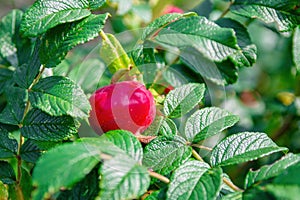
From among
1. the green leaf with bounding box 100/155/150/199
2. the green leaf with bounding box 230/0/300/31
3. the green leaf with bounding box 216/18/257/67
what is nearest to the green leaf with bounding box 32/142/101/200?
the green leaf with bounding box 100/155/150/199

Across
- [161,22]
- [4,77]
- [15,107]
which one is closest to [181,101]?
[161,22]

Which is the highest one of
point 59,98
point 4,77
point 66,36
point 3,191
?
point 66,36

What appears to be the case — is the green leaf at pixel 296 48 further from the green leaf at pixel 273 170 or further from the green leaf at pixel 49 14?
the green leaf at pixel 49 14

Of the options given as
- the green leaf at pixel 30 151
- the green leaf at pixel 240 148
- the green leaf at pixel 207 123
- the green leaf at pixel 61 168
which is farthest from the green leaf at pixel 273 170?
the green leaf at pixel 30 151

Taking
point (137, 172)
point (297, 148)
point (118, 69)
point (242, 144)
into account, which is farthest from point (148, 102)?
point (297, 148)

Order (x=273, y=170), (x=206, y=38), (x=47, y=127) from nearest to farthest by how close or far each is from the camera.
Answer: (x=273, y=170), (x=206, y=38), (x=47, y=127)

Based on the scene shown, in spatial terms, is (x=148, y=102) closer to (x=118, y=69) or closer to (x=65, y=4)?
(x=118, y=69)

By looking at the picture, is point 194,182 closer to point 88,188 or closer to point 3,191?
point 88,188
